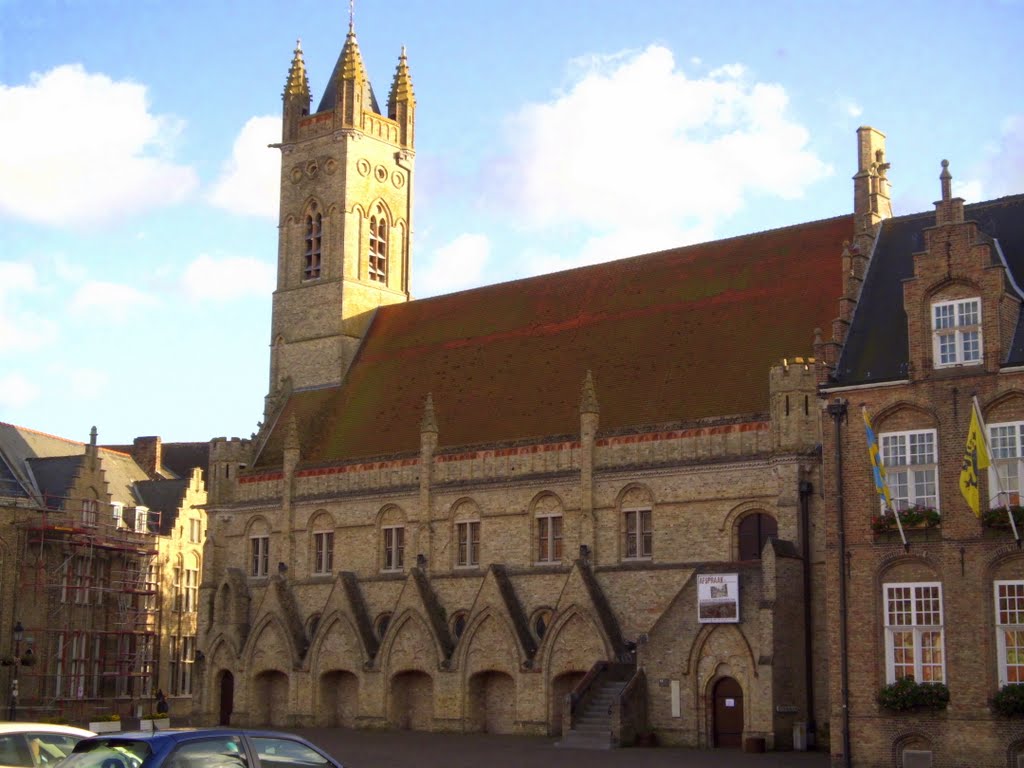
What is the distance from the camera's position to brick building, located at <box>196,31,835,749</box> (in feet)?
133

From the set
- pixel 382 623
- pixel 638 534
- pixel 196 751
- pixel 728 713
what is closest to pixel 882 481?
pixel 728 713

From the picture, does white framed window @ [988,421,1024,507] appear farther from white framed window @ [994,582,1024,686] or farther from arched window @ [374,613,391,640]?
arched window @ [374,613,391,640]

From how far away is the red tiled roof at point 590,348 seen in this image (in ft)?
151

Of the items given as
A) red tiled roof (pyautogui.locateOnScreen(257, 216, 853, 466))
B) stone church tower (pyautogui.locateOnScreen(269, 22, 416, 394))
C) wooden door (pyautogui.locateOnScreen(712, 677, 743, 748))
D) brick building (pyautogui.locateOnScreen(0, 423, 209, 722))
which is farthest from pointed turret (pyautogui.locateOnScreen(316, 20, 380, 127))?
wooden door (pyautogui.locateOnScreen(712, 677, 743, 748))

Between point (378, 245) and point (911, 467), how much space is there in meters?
36.8

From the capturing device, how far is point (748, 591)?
3966 cm

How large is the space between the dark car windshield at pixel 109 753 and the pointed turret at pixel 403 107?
52.4 metres

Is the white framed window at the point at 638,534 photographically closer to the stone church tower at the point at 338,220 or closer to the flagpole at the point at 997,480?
the flagpole at the point at 997,480

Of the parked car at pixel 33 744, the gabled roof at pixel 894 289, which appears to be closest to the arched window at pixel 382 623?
the gabled roof at pixel 894 289

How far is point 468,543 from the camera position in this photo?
1970 inches

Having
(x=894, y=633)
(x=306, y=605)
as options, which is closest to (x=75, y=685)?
(x=306, y=605)

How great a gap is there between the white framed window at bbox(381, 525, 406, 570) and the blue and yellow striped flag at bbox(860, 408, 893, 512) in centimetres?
2406

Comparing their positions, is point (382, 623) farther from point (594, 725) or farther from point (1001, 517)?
point (1001, 517)

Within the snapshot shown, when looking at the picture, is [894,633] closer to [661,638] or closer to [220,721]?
[661,638]
